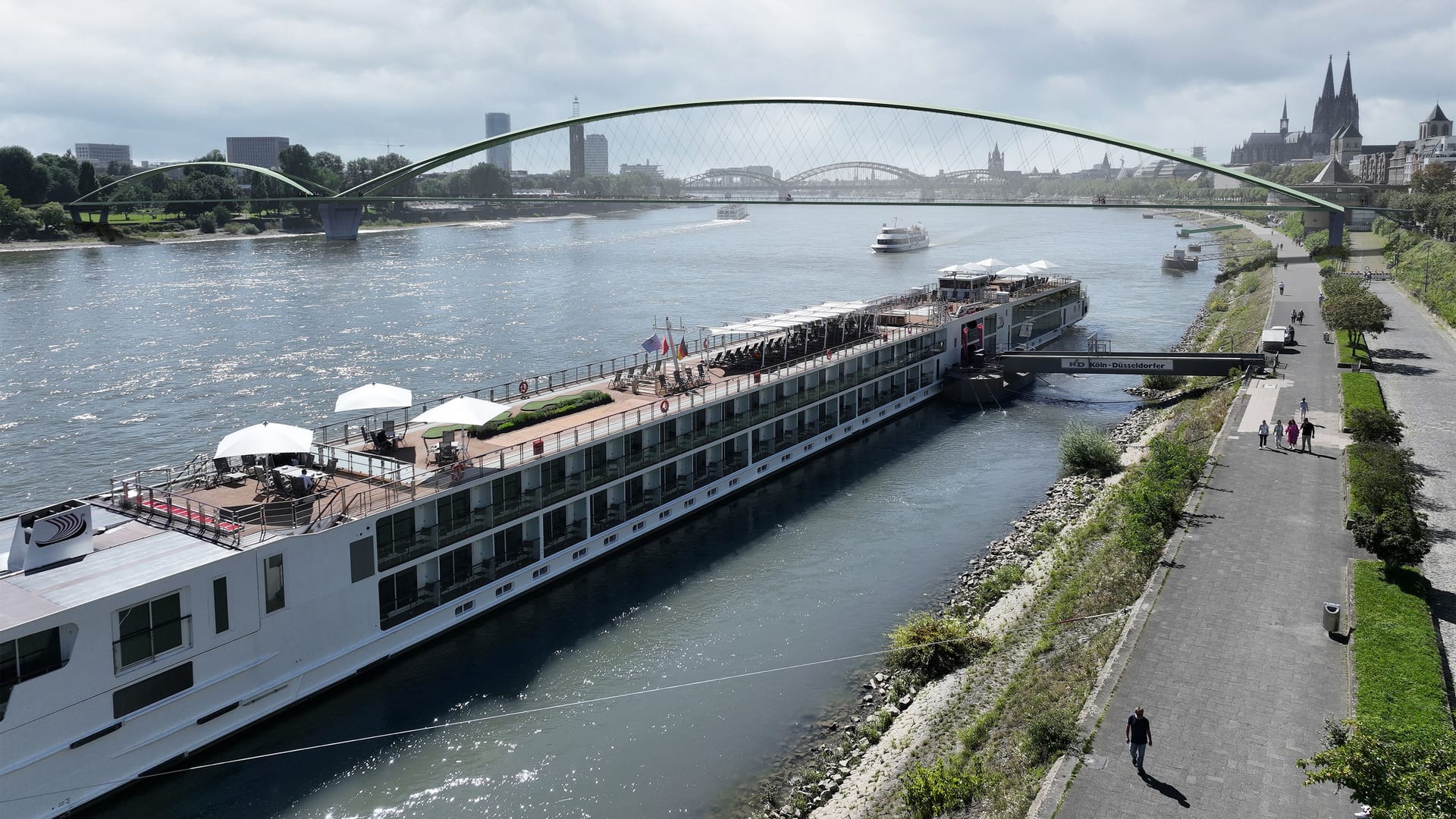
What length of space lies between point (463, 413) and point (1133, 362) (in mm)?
30211

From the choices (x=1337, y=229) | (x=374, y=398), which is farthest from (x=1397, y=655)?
(x=1337, y=229)

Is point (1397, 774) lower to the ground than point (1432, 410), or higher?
lower

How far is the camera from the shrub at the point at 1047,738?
46.9 ft

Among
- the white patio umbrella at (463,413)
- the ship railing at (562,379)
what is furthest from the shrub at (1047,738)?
the ship railing at (562,379)

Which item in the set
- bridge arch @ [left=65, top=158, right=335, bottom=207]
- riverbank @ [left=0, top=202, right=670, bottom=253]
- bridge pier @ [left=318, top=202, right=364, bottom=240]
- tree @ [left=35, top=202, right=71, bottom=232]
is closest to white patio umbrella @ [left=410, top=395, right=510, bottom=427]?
riverbank @ [left=0, top=202, right=670, bottom=253]

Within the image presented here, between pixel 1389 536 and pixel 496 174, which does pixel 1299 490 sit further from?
pixel 496 174

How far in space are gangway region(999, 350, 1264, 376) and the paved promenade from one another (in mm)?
13685

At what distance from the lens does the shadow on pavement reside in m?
13.0

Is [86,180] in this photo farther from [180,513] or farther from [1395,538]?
[1395,538]

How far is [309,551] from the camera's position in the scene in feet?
58.4

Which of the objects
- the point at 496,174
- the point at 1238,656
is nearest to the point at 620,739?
the point at 1238,656

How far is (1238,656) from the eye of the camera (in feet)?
54.7

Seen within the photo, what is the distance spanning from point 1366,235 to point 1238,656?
102 metres

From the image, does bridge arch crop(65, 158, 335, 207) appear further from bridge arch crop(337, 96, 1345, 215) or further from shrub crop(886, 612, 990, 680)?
shrub crop(886, 612, 990, 680)
